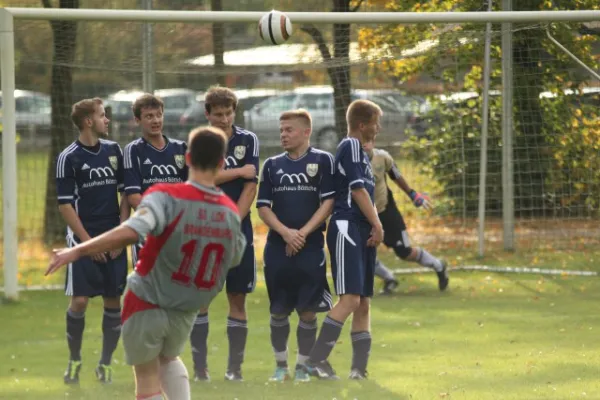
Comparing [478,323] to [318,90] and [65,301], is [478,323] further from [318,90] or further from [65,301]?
[318,90]

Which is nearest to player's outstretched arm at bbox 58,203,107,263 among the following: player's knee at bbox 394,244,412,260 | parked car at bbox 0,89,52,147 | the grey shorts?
the grey shorts

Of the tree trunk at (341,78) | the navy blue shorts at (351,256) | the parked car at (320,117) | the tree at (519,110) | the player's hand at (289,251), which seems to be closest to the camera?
the navy blue shorts at (351,256)

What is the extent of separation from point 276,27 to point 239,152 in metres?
2.02

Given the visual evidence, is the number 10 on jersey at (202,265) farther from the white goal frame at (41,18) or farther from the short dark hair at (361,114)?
the white goal frame at (41,18)

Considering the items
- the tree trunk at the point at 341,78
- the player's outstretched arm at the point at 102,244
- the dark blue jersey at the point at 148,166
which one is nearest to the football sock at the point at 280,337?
the dark blue jersey at the point at 148,166

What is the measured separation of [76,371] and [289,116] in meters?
2.16

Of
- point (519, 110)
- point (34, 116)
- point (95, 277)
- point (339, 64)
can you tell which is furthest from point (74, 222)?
point (34, 116)

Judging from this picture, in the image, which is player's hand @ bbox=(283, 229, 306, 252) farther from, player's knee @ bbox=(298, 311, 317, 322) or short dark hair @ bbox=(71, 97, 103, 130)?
short dark hair @ bbox=(71, 97, 103, 130)

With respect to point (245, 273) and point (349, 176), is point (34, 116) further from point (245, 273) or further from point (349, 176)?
point (349, 176)

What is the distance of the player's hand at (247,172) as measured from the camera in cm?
734

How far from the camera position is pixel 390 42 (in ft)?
41.8

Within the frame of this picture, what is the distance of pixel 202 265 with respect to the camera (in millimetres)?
5258

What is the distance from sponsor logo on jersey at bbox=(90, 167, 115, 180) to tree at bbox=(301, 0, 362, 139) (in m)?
4.59

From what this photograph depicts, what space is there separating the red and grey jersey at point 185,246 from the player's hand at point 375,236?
197cm
